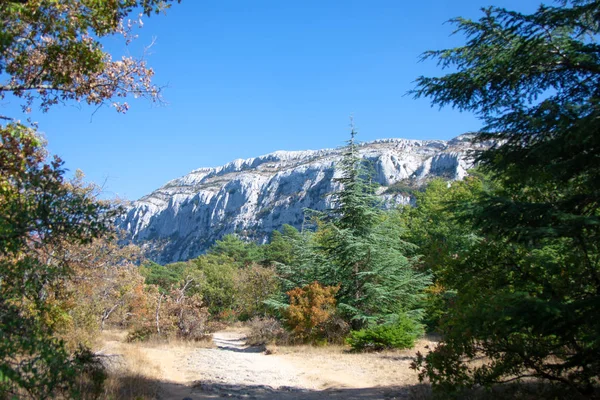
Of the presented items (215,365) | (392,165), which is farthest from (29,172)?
(392,165)

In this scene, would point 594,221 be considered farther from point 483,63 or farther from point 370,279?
point 370,279

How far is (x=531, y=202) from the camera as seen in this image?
583cm

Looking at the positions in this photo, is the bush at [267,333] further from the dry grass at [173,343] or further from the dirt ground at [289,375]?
the dirt ground at [289,375]

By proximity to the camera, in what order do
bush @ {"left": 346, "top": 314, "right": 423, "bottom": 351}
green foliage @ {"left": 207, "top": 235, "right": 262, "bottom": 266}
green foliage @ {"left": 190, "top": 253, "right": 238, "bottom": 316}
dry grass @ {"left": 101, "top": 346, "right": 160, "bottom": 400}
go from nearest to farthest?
dry grass @ {"left": 101, "top": 346, "right": 160, "bottom": 400}
bush @ {"left": 346, "top": 314, "right": 423, "bottom": 351}
green foliage @ {"left": 190, "top": 253, "right": 238, "bottom": 316}
green foliage @ {"left": 207, "top": 235, "right": 262, "bottom": 266}

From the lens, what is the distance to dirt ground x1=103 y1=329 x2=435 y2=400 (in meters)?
8.90

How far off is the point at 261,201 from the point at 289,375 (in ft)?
505

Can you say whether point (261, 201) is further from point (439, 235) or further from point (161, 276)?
point (439, 235)

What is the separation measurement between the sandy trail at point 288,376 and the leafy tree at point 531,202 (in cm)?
263

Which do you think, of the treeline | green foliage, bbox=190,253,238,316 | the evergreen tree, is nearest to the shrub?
the treeline

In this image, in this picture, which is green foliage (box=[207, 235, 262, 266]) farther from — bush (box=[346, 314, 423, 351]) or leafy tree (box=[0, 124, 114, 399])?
leafy tree (box=[0, 124, 114, 399])

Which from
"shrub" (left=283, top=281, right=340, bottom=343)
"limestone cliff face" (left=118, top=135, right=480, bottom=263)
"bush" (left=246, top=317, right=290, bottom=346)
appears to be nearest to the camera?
"shrub" (left=283, top=281, right=340, bottom=343)

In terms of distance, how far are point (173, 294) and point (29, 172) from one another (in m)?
18.0

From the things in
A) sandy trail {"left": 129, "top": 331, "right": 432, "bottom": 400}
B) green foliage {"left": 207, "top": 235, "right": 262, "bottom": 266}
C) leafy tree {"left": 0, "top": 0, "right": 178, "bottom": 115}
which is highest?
green foliage {"left": 207, "top": 235, "right": 262, "bottom": 266}

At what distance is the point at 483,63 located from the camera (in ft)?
20.7
